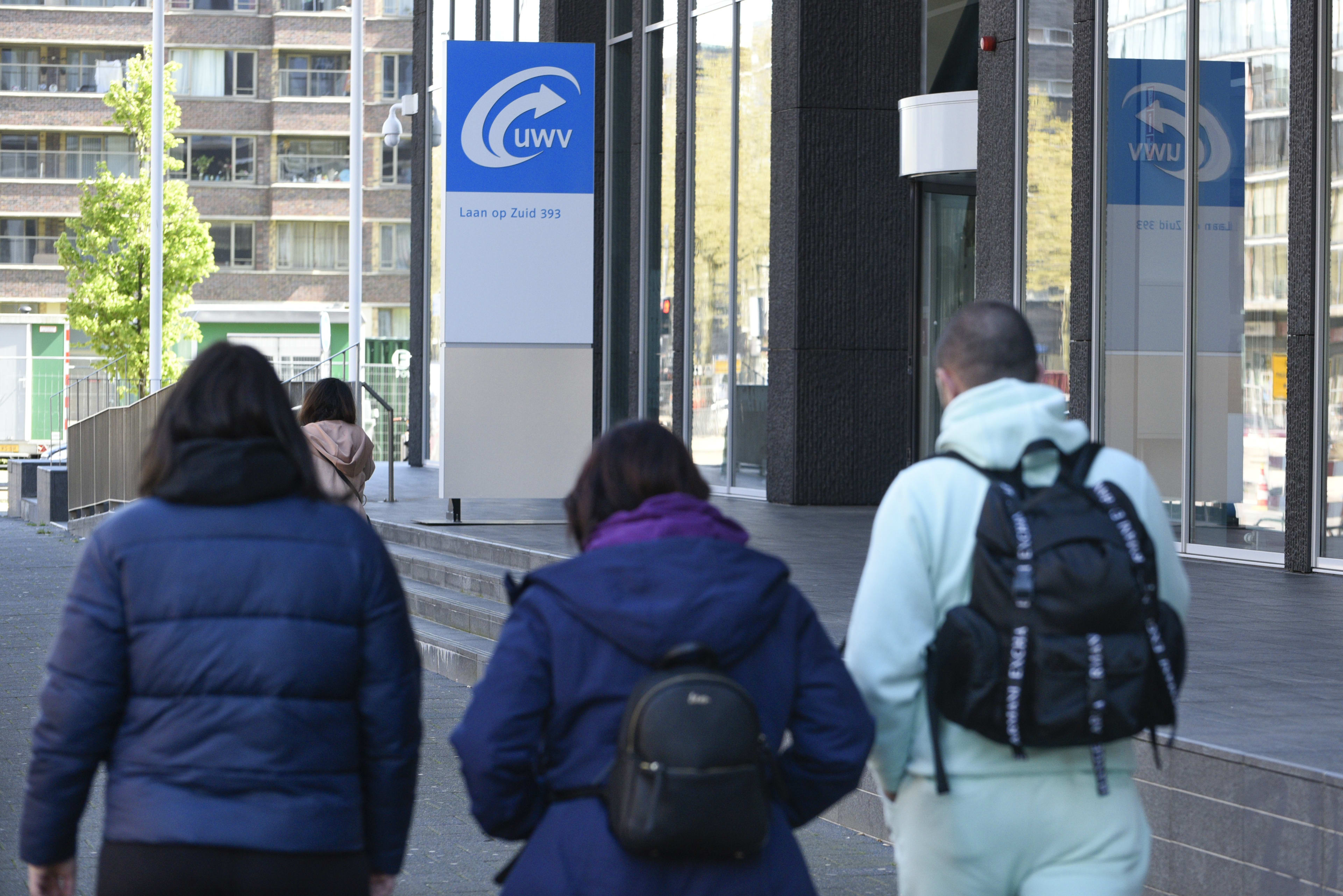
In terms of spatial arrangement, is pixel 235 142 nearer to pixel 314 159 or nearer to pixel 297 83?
pixel 314 159

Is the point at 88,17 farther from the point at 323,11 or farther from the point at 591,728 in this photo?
the point at 591,728

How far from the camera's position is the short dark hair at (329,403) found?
8.10 m

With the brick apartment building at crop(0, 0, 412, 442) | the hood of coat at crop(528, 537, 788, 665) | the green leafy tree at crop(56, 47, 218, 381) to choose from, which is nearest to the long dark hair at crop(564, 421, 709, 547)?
the hood of coat at crop(528, 537, 788, 665)

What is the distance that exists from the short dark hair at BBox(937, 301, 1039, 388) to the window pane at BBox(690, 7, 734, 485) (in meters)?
14.6

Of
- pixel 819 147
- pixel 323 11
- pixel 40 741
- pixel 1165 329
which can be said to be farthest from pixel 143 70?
pixel 40 741

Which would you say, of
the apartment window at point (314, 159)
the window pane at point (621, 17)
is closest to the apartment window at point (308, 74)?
the apartment window at point (314, 159)

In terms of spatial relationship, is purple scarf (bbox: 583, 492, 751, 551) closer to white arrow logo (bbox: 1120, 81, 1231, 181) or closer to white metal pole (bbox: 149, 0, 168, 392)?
white arrow logo (bbox: 1120, 81, 1231, 181)

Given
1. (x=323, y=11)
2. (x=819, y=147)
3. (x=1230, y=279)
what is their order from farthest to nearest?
(x=323, y=11)
(x=819, y=147)
(x=1230, y=279)

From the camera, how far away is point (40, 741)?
9.25 feet

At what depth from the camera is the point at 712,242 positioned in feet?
59.6

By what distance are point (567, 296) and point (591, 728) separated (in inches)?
419

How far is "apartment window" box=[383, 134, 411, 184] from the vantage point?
55000 millimetres

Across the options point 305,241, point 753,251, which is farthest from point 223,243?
point 753,251

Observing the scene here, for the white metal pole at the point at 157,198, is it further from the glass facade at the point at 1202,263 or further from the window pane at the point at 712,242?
the glass facade at the point at 1202,263
